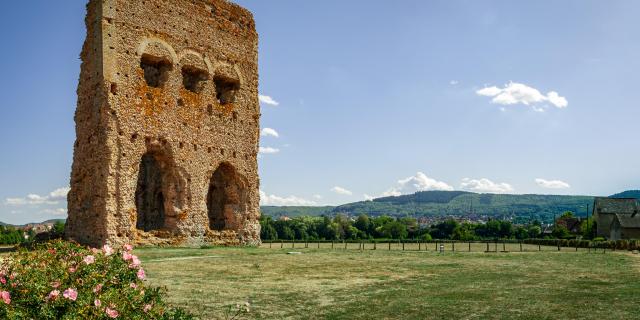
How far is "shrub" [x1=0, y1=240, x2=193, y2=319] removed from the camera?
4.52 m

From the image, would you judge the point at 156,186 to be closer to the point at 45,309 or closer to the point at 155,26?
the point at 155,26

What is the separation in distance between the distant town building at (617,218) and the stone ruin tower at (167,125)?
44001mm

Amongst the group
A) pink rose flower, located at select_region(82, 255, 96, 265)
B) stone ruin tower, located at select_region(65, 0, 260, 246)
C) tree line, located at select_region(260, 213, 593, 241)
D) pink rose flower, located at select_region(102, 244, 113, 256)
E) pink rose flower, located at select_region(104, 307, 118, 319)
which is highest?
stone ruin tower, located at select_region(65, 0, 260, 246)

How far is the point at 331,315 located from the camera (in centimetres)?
809

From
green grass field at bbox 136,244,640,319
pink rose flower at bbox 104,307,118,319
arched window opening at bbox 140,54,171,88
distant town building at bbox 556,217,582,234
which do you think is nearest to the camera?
pink rose flower at bbox 104,307,118,319

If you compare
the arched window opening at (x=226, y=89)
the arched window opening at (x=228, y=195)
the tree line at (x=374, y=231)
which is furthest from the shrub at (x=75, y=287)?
the tree line at (x=374, y=231)

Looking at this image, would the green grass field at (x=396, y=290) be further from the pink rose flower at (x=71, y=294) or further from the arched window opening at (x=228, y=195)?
the arched window opening at (x=228, y=195)

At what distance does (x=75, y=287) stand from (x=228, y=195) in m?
23.6

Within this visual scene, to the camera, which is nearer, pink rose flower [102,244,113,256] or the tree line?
pink rose flower [102,244,113,256]

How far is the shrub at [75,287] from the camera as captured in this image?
4516mm

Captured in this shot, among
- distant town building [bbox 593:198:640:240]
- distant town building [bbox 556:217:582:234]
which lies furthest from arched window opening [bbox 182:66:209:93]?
distant town building [bbox 556:217:582:234]

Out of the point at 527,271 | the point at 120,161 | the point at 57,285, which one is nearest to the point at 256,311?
the point at 57,285

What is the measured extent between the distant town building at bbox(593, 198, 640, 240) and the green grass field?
4574 cm

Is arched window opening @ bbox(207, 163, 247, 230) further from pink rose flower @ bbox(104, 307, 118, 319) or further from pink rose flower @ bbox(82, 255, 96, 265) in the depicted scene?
pink rose flower @ bbox(104, 307, 118, 319)
